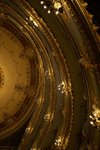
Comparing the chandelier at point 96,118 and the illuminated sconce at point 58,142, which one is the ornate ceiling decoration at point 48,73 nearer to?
the illuminated sconce at point 58,142

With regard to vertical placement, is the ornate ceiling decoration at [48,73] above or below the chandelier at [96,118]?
above

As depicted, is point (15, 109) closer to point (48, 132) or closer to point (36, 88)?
point (36, 88)

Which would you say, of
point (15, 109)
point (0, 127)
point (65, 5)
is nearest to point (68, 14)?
point (65, 5)

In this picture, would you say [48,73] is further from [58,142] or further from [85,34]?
[85,34]

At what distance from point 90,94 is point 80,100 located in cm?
155

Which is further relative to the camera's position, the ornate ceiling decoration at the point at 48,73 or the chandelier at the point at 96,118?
the ornate ceiling decoration at the point at 48,73

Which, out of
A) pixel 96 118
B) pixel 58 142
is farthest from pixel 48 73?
pixel 96 118

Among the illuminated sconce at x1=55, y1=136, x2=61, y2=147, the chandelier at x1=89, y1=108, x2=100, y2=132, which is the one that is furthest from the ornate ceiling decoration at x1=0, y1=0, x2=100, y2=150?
the chandelier at x1=89, y1=108, x2=100, y2=132

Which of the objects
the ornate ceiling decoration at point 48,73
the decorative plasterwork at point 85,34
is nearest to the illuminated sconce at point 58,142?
the ornate ceiling decoration at point 48,73

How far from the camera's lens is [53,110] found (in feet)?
32.0

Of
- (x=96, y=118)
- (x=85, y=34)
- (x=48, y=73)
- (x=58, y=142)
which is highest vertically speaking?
(x=48, y=73)

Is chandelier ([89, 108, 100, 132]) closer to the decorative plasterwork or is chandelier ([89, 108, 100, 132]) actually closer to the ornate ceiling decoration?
the ornate ceiling decoration

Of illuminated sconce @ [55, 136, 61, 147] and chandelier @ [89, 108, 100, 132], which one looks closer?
chandelier @ [89, 108, 100, 132]

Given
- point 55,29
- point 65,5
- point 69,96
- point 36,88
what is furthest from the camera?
point 36,88
